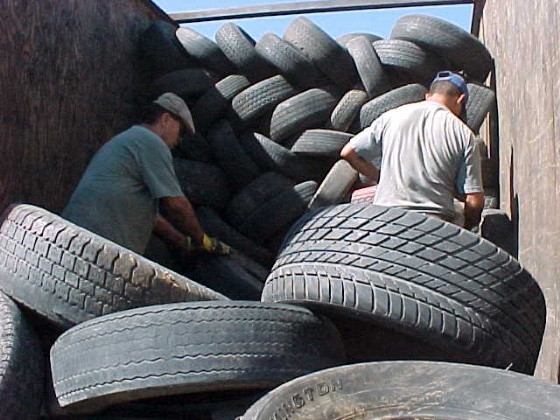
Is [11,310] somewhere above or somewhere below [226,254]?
above

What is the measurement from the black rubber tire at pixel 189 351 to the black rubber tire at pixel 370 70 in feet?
7.61

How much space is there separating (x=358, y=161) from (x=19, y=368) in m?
1.65

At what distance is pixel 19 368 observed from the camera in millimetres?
2922

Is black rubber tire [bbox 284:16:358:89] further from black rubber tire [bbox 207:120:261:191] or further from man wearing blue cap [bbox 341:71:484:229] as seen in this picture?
man wearing blue cap [bbox 341:71:484:229]

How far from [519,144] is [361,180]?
98cm

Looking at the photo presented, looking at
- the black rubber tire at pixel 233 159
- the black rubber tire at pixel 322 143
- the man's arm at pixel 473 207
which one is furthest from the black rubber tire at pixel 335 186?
the man's arm at pixel 473 207

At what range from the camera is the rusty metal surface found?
18.0 feet

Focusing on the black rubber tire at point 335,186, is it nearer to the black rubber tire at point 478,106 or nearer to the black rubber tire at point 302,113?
the black rubber tire at point 302,113

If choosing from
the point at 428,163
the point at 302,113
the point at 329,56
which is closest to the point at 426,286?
the point at 428,163

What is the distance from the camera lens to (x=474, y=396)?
2.32 metres

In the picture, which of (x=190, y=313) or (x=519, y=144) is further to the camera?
(x=519, y=144)

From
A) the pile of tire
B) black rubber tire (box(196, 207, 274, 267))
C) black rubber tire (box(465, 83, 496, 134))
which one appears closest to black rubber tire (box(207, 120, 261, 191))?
the pile of tire

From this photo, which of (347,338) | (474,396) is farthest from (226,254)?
(474,396)

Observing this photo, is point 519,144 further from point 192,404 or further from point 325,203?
point 192,404
